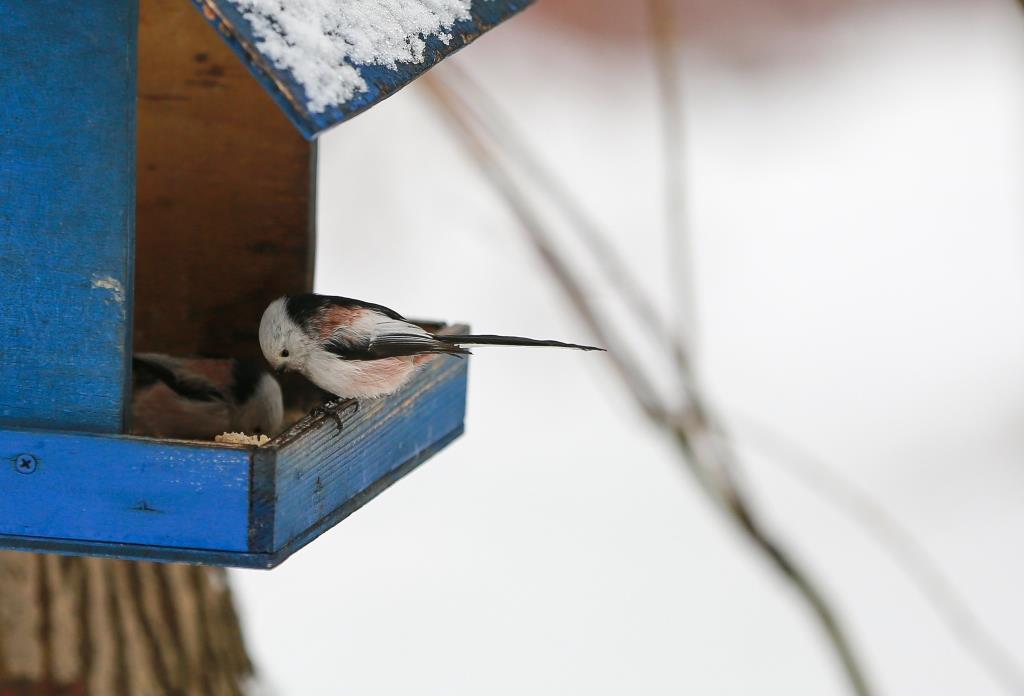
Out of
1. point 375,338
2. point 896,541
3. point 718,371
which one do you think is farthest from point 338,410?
point 718,371

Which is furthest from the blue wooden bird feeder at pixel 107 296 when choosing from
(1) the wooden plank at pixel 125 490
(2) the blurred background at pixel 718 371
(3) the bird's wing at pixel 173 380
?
(2) the blurred background at pixel 718 371

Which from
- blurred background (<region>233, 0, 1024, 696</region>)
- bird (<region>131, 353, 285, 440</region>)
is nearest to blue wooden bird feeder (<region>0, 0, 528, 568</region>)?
bird (<region>131, 353, 285, 440</region>)

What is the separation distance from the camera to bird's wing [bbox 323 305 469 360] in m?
2.95

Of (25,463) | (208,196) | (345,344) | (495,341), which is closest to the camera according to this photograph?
(25,463)

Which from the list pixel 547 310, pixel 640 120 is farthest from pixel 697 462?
pixel 640 120

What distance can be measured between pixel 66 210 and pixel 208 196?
116 centimetres

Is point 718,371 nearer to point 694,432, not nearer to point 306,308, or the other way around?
point 694,432

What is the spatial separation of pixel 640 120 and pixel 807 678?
14.9ft

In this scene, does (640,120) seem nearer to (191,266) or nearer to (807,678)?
(807,678)

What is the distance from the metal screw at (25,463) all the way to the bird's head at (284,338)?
770mm

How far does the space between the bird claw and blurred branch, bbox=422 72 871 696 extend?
1.23 meters

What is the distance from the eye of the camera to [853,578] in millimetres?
6383

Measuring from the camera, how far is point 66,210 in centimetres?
237

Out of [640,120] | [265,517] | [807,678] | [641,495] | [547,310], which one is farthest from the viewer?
[640,120]
